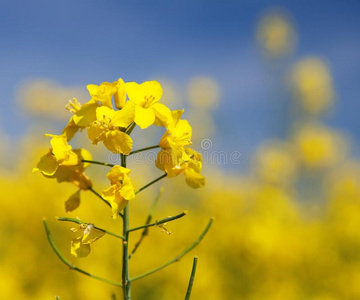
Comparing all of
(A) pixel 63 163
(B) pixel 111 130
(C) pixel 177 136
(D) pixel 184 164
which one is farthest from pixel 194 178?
(A) pixel 63 163

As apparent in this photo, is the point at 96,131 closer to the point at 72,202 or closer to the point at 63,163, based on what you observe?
the point at 63,163

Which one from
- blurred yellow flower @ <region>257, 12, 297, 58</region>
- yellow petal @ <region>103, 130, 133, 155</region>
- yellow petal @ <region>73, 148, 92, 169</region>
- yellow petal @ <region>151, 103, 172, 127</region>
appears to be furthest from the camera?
blurred yellow flower @ <region>257, 12, 297, 58</region>

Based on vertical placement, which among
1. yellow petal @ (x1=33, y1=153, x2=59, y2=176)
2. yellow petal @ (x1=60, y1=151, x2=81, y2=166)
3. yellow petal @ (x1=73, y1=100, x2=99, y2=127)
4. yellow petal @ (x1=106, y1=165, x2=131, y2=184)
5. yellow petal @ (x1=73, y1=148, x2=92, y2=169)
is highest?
yellow petal @ (x1=73, y1=100, x2=99, y2=127)

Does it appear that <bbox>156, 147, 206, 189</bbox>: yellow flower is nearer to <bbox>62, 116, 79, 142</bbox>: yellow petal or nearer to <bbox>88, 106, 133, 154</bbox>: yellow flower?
<bbox>88, 106, 133, 154</bbox>: yellow flower

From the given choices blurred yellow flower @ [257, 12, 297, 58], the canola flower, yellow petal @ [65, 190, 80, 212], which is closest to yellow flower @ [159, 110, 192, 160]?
the canola flower

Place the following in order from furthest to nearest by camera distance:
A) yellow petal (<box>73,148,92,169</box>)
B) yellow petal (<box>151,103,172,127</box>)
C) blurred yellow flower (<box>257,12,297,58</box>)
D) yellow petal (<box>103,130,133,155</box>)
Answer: blurred yellow flower (<box>257,12,297,58</box>), yellow petal (<box>73,148,92,169</box>), yellow petal (<box>151,103,172,127</box>), yellow petal (<box>103,130,133,155</box>)

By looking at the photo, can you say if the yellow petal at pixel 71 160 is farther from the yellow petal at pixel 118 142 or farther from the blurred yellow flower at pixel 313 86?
the blurred yellow flower at pixel 313 86

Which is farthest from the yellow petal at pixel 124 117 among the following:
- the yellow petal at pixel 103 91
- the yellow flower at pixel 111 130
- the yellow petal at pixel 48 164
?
the yellow petal at pixel 48 164

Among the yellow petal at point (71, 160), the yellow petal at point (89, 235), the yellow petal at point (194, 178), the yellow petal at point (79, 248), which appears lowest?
the yellow petal at point (79, 248)
